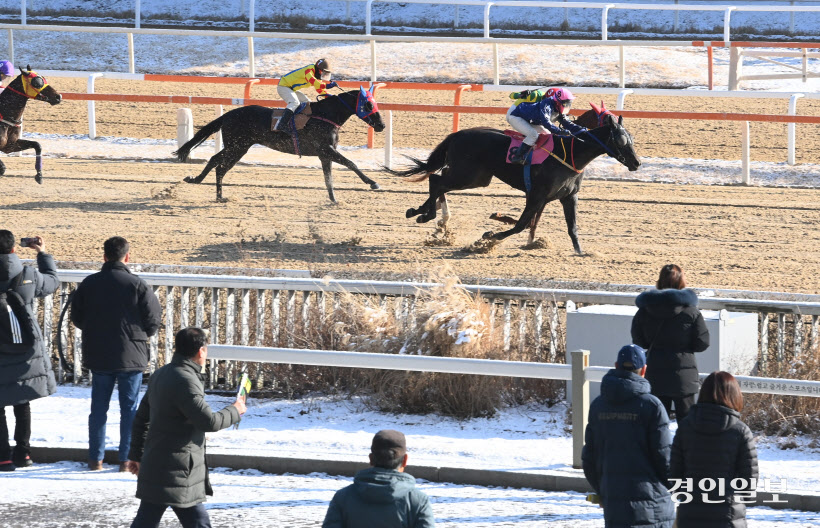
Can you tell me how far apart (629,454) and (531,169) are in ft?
22.8

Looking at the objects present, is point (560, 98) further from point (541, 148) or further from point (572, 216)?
point (572, 216)

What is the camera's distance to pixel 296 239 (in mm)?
12336

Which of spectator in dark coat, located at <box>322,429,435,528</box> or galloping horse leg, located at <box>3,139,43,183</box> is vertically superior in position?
galloping horse leg, located at <box>3,139,43,183</box>

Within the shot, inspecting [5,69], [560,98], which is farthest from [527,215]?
[5,69]

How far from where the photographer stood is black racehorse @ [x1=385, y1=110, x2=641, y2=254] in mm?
10859

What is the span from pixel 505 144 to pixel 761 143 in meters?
6.32

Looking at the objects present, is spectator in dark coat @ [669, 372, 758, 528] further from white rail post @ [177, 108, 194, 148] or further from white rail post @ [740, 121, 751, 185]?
white rail post @ [177, 108, 194, 148]

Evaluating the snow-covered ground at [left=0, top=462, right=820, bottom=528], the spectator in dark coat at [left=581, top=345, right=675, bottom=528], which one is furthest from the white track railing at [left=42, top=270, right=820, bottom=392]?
the spectator in dark coat at [left=581, top=345, right=675, bottom=528]

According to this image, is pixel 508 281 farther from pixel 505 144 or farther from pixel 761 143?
pixel 761 143

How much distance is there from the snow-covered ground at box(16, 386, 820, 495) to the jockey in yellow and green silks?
19.7 ft

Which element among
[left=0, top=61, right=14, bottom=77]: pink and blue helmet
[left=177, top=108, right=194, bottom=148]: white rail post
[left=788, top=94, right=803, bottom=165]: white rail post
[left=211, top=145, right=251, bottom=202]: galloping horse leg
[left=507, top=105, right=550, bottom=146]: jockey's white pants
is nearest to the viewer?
[left=507, top=105, right=550, bottom=146]: jockey's white pants

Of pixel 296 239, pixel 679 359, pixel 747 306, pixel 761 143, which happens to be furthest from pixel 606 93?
pixel 679 359

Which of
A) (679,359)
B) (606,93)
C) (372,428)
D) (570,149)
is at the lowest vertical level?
(372,428)

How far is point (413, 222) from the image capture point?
520 inches
